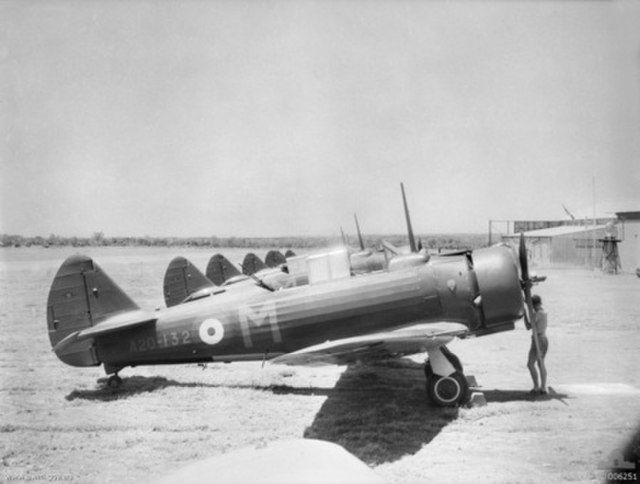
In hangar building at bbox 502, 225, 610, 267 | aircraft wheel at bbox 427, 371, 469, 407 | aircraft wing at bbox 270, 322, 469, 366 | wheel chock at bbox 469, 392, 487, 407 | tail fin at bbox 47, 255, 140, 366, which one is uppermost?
tail fin at bbox 47, 255, 140, 366

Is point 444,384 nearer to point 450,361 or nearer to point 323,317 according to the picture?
point 450,361

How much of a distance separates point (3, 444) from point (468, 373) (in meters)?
7.05

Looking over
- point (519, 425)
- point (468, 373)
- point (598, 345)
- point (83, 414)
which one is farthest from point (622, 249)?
point (83, 414)

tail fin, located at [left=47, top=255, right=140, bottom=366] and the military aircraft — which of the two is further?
tail fin, located at [left=47, top=255, right=140, bottom=366]

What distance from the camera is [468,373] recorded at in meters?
8.89

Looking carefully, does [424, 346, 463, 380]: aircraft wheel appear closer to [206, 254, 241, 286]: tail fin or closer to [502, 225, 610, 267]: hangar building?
[206, 254, 241, 286]: tail fin

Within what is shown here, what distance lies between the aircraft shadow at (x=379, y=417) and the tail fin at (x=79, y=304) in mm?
3885

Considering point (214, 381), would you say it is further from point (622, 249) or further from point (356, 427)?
point (622, 249)

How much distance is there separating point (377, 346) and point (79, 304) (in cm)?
517

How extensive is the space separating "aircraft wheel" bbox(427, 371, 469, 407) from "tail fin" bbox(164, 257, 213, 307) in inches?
303

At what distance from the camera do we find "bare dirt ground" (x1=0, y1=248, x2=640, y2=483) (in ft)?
16.6

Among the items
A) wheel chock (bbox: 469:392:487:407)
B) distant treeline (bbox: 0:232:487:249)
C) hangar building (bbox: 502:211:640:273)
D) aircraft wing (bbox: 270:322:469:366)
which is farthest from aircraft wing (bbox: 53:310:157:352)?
distant treeline (bbox: 0:232:487:249)

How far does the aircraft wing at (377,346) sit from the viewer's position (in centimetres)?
570

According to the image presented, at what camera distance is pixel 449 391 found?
6773mm
